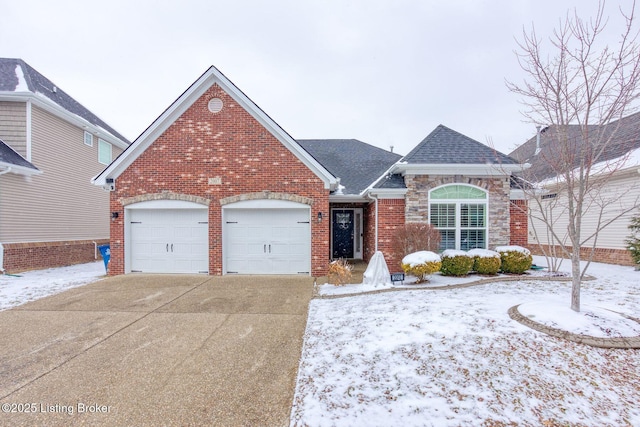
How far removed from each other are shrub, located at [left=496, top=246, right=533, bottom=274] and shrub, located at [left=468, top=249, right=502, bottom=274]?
366 millimetres

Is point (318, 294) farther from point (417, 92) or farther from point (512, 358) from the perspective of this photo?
point (417, 92)

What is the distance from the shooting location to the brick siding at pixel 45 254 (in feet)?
34.3

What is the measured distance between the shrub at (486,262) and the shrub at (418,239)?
1.12 meters

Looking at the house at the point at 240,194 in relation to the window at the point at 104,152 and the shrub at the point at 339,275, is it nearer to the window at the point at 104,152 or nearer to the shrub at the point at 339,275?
the shrub at the point at 339,275

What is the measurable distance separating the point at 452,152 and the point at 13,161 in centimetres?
1501

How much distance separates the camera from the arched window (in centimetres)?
988

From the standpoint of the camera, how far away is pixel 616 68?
15.1ft

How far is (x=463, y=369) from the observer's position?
3.43 m

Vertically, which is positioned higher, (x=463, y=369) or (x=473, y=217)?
(x=473, y=217)

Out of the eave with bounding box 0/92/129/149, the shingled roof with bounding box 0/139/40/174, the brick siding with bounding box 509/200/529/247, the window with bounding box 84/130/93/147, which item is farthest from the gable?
the window with bounding box 84/130/93/147

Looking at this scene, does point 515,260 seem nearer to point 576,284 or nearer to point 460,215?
point 460,215

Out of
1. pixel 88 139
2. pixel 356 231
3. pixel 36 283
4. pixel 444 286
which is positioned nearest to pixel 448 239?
pixel 444 286

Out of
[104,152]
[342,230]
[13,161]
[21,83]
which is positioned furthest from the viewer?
[104,152]

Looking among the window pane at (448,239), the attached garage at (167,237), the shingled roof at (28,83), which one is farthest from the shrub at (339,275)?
the shingled roof at (28,83)
